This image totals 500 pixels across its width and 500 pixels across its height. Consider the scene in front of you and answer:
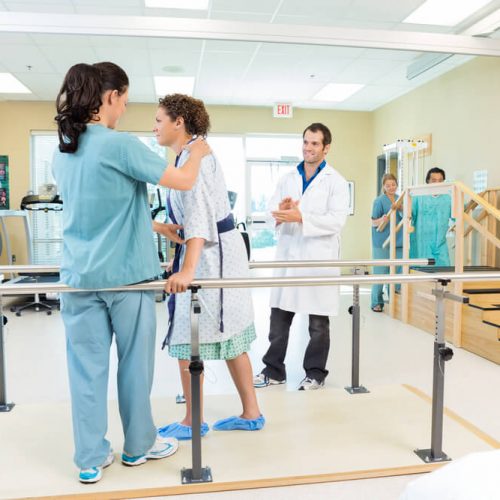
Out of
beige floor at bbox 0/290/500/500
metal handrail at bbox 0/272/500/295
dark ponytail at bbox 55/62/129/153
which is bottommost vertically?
beige floor at bbox 0/290/500/500

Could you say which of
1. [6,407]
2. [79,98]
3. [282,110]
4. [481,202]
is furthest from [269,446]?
[282,110]

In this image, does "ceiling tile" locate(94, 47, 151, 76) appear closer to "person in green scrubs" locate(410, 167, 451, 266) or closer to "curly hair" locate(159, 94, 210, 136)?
"person in green scrubs" locate(410, 167, 451, 266)

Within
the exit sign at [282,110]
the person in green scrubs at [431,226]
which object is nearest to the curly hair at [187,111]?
the person in green scrubs at [431,226]

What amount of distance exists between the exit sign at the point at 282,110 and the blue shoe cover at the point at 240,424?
22.3 feet

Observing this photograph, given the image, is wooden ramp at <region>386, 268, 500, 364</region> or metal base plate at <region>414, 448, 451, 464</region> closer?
metal base plate at <region>414, 448, 451, 464</region>

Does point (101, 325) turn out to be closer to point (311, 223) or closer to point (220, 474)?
point (220, 474)

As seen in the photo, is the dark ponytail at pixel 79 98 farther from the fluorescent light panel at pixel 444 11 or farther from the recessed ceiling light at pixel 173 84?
the recessed ceiling light at pixel 173 84

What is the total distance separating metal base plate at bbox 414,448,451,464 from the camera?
6.88 feet

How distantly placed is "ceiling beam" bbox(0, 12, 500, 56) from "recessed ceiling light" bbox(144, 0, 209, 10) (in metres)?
0.76

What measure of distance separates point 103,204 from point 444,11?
14.4 feet

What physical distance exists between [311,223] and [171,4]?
9.70 ft

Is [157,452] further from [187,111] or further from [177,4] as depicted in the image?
[177,4]

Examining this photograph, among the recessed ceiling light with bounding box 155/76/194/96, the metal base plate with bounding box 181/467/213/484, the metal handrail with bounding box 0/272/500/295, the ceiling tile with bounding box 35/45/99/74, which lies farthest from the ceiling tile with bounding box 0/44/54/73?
the metal base plate with bounding box 181/467/213/484

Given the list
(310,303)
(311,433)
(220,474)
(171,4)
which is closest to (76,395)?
(220,474)
